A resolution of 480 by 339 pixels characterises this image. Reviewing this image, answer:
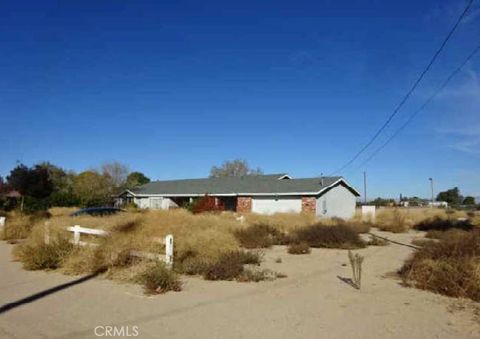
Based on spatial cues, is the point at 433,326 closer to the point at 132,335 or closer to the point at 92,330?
the point at 132,335

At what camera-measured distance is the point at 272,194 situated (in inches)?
1484

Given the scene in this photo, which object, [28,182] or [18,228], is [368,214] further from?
[28,182]

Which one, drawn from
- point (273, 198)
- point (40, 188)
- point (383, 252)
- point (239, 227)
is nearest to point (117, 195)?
point (40, 188)

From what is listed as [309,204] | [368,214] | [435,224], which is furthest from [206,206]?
[435,224]

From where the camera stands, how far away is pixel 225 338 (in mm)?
6051

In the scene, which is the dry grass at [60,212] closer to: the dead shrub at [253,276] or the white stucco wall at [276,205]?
the dead shrub at [253,276]

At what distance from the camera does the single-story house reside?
35.7 m

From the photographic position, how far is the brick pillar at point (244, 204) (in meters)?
39.6

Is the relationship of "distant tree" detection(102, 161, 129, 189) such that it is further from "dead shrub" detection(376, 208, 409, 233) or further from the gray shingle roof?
"dead shrub" detection(376, 208, 409, 233)

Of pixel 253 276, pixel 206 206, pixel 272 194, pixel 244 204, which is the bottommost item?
pixel 253 276

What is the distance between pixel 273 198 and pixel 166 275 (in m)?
29.3

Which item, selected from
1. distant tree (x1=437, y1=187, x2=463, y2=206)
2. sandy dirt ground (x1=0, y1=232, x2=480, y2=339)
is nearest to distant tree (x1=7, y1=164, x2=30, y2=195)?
sandy dirt ground (x1=0, y1=232, x2=480, y2=339)

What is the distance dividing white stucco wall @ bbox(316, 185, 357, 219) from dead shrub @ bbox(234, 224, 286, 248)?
15852 mm

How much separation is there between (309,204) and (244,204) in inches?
284
